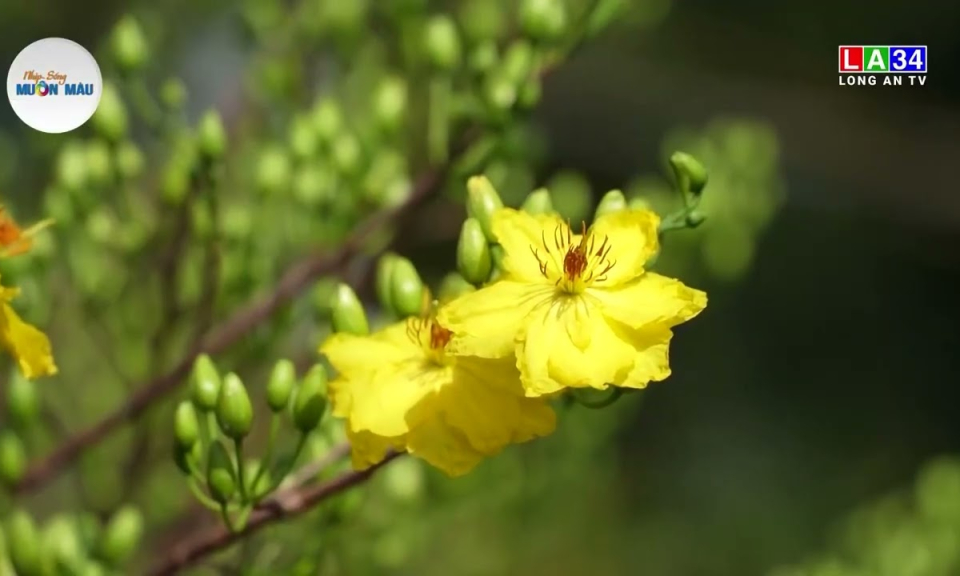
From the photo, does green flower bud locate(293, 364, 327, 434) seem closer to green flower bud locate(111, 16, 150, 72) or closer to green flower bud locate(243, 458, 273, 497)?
green flower bud locate(243, 458, 273, 497)

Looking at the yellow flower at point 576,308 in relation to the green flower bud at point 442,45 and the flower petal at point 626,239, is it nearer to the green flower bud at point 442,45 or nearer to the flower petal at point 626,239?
the flower petal at point 626,239

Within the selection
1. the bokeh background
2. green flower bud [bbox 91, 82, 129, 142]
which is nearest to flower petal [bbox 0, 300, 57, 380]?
green flower bud [bbox 91, 82, 129, 142]

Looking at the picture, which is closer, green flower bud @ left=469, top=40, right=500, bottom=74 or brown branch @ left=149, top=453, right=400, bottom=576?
brown branch @ left=149, top=453, right=400, bottom=576

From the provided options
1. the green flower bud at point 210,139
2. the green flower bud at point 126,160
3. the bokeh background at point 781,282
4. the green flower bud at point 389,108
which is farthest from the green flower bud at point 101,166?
the bokeh background at point 781,282

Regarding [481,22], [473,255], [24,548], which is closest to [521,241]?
[473,255]

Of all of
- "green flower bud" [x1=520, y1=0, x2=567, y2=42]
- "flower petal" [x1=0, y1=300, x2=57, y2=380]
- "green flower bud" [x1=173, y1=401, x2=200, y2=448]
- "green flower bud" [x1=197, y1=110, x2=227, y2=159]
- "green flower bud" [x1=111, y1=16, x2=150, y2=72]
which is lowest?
"green flower bud" [x1=173, y1=401, x2=200, y2=448]

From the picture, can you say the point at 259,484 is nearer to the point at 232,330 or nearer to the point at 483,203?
the point at 483,203

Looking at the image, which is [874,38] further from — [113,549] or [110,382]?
[113,549]
